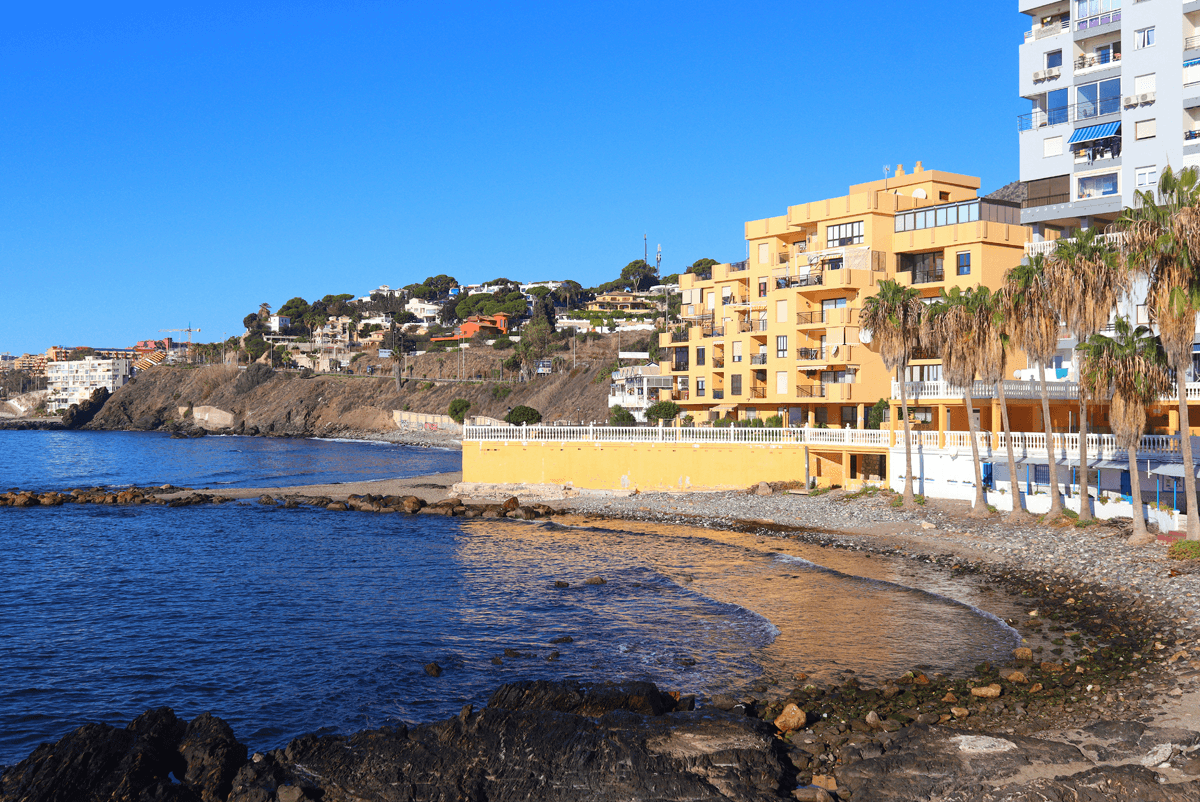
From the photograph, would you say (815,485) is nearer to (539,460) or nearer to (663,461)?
(663,461)

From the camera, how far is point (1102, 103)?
163 ft

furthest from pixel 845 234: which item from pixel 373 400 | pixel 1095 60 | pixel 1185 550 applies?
pixel 373 400

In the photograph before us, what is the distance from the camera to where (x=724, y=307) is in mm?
70188

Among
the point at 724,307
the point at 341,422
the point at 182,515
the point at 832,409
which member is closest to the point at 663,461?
the point at 832,409

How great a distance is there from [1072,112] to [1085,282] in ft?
85.0

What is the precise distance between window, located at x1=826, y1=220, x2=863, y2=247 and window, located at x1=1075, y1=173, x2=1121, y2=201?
1320 centimetres

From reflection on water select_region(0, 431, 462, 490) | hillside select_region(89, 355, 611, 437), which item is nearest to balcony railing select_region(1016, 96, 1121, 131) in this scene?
reflection on water select_region(0, 431, 462, 490)

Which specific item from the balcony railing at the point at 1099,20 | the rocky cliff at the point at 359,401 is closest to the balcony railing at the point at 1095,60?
the balcony railing at the point at 1099,20

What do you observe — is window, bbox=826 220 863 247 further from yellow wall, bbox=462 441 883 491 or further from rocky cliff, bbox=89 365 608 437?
rocky cliff, bbox=89 365 608 437

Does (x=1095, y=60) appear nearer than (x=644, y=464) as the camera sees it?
Yes

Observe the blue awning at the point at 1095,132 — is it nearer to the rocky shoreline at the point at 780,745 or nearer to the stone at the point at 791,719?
the rocky shoreline at the point at 780,745

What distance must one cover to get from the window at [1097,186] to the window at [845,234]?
13197mm

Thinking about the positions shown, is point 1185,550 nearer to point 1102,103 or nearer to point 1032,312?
point 1032,312

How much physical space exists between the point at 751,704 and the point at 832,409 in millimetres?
46180
